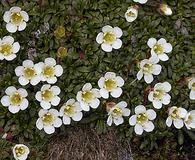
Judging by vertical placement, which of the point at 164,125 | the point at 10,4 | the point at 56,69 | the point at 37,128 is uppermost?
the point at 10,4

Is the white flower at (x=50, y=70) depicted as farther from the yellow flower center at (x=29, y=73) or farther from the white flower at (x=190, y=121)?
the white flower at (x=190, y=121)

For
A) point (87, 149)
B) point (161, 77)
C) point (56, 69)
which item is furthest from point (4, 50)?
point (161, 77)

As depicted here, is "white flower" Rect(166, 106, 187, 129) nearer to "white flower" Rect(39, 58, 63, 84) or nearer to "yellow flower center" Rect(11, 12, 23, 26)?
"white flower" Rect(39, 58, 63, 84)

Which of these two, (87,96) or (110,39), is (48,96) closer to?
(87,96)

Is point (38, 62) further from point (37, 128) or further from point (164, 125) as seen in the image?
point (164, 125)

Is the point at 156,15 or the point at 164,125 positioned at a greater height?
the point at 156,15

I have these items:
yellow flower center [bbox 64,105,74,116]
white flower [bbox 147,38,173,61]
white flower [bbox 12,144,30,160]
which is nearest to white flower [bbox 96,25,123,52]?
white flower [bbox 147,38,173,61]
